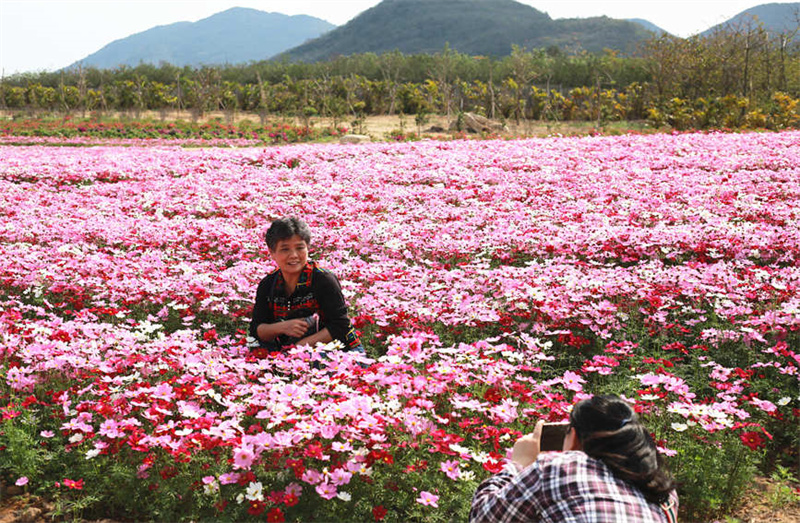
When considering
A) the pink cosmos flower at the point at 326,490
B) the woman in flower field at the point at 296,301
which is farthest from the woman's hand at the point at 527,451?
the woman in flower field at the point at 296,301

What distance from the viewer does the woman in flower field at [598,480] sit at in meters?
1.97

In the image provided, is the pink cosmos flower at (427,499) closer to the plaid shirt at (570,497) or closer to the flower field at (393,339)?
the flower field at (393,339)

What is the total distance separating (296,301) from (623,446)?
3.19 meters

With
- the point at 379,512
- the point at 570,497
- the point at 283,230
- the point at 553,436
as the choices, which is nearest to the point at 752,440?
the point at 553,436

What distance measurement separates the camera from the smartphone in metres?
2.52

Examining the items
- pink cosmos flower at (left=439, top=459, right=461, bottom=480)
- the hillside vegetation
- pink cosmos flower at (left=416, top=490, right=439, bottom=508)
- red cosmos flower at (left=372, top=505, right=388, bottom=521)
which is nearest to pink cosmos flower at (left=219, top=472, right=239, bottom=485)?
red cosmos flower at (left=372, top=505, right=388, bottom=521)

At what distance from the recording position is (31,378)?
4.21m

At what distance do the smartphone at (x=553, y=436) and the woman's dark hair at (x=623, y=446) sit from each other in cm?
40

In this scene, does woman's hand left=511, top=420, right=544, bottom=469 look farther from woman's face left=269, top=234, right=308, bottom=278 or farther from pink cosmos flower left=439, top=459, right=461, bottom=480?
woman's face left=269, top=234, right=308, bottom=278

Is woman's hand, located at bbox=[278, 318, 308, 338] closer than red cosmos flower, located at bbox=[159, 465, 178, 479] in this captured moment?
No

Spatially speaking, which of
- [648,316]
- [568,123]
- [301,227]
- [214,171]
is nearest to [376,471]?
[301,227]

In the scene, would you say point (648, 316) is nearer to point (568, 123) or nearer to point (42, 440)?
point (42, 440)

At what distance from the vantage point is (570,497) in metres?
2.00

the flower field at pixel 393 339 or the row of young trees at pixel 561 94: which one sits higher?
the row of young trees at pixel 561 94
